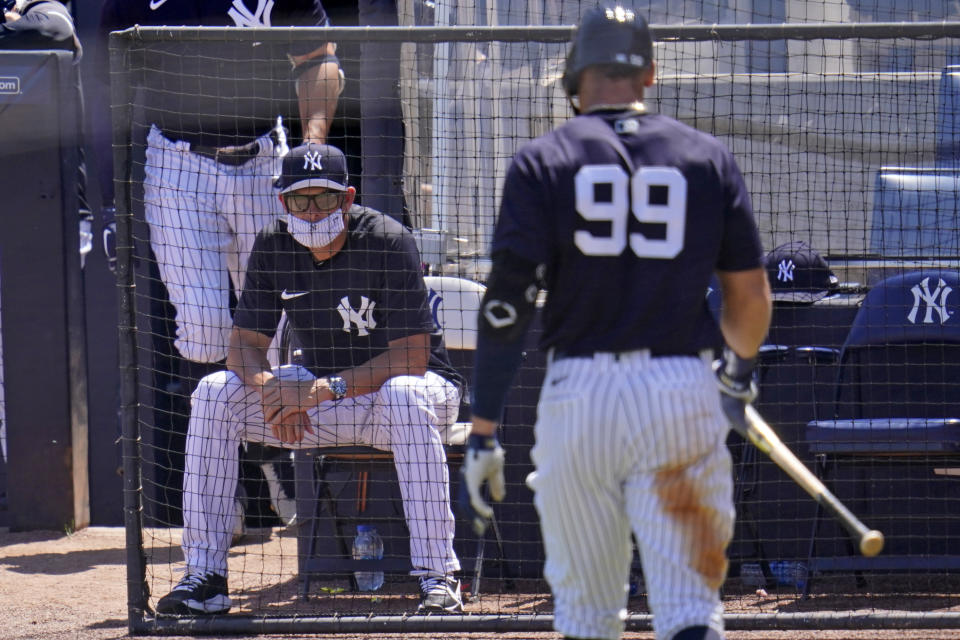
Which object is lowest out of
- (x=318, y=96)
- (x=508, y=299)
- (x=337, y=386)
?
(x=337, y=386)

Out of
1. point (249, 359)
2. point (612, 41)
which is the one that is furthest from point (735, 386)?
point (249, 359)

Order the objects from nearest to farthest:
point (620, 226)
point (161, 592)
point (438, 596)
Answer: point (620, 226), point (438, 596), point (161, 592)

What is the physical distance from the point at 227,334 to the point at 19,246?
1.51m

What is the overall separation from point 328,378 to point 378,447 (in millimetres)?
333

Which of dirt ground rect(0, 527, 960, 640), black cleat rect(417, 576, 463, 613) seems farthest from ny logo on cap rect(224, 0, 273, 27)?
black cleat rect(417, 576, 463, 613)

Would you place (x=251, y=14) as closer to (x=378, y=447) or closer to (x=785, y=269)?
(x=378, y=447)

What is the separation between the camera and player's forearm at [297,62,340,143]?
5.09 m

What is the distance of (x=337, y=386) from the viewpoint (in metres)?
4.70

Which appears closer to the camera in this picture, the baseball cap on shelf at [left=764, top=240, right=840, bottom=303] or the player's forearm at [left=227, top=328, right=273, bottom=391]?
the player's forearm at [left=227, top=328, right=273, bottom=391]

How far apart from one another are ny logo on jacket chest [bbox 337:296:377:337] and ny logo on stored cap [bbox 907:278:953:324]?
2.18m

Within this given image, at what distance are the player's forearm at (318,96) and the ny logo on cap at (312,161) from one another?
1.21 feet

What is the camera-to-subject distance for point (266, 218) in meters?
5.43

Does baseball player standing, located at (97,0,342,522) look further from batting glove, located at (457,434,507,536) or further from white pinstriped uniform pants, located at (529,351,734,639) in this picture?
white pinstriped uniform pants, located at (529,351,734,639)

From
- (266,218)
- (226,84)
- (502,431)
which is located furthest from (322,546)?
(226,84)
